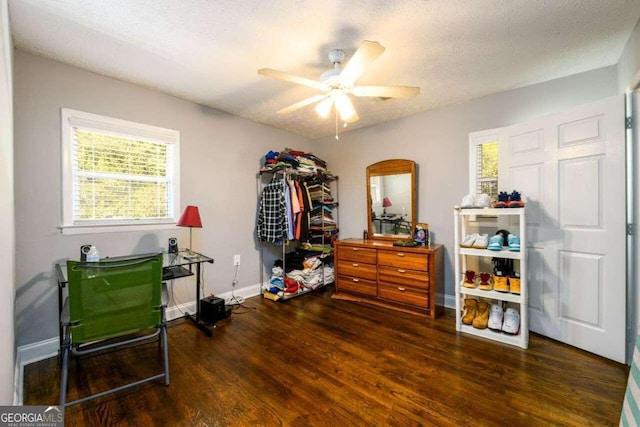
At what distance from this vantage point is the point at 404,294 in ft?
9.65

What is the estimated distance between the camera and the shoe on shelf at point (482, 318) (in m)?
2.38

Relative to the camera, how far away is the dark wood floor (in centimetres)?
148

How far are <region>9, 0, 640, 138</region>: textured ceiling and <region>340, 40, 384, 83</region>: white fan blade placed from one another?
0.93ft

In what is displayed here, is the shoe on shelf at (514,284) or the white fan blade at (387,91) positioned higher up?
the white fan blade at (387,91)

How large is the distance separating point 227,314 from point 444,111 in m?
3.30

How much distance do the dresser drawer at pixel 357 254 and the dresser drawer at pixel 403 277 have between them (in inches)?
6.2

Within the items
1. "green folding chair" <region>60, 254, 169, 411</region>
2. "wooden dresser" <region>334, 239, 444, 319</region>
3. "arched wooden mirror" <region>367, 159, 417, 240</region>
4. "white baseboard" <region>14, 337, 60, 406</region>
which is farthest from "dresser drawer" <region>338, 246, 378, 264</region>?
"white baseboard" <region>14, 337, 60, 406</region>

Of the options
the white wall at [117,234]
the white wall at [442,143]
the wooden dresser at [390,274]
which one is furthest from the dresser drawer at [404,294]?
the white wall at [117,234]

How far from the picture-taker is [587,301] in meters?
2.09

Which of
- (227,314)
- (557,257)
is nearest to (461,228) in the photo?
(557,257)

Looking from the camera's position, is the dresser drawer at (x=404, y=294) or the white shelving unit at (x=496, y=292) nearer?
the white shelving unit at (x=496, y=292)

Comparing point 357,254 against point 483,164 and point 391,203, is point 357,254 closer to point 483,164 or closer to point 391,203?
point 391,203

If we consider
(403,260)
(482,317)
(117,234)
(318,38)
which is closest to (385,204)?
(403,260)

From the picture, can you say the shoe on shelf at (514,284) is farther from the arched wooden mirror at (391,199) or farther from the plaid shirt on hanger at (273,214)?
the plaid shirt on hanger at (273,214)
